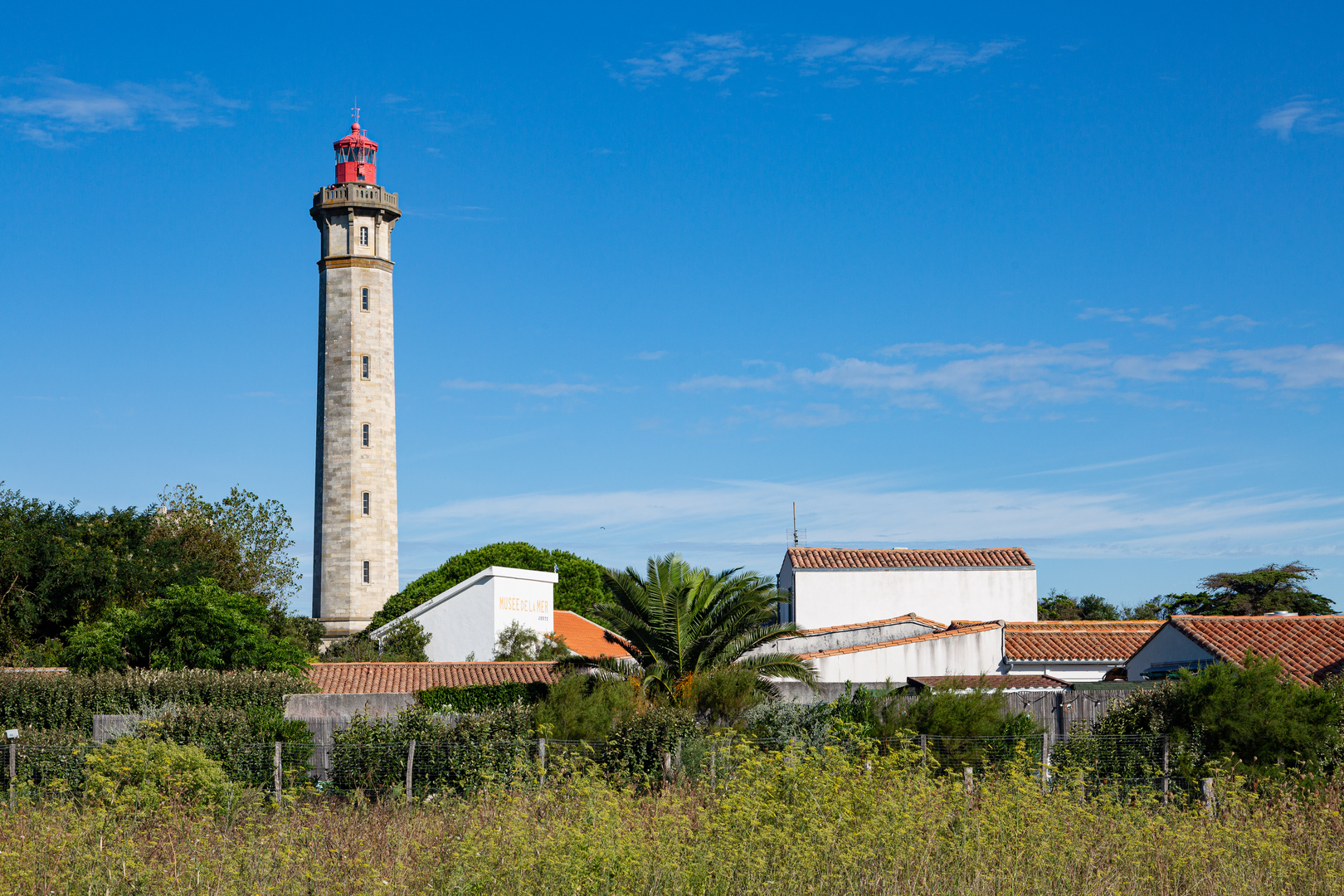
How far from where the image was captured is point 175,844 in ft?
30.6

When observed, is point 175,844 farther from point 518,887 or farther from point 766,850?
point 766,850

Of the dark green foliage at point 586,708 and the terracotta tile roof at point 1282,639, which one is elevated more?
the terracotta tile roof at point 1282,639

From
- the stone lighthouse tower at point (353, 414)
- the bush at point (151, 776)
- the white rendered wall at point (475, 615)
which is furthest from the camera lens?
the stone lighthouse tower at point (353, 414)

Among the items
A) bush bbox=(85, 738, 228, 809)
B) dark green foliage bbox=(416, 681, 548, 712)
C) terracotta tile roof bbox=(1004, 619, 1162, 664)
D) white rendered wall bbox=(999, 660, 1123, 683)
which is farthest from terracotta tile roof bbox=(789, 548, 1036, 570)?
bush bbox=(85, 738, 228, 809)

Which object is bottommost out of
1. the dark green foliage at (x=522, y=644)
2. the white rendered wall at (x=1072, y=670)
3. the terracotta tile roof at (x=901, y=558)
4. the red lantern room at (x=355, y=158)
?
the white rendered wall at (x=1072, y=670)

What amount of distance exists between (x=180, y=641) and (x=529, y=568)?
3169cm

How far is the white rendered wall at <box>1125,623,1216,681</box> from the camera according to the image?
2898 cm

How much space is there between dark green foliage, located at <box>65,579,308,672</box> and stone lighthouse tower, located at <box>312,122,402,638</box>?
22.6 m

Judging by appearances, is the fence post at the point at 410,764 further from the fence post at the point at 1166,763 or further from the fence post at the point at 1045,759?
the fence post at the point at 1166,763

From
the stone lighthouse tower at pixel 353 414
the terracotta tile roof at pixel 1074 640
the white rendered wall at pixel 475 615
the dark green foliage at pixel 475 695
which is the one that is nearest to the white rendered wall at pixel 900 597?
the terracotta tile roof at pixel 1074 640

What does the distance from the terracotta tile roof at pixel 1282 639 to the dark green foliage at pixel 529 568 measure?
1179 inches

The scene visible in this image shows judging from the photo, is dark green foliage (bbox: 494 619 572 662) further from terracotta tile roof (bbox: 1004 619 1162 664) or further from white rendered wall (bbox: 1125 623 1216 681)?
white rendered wall (bbox: 1125 623 1216 681)

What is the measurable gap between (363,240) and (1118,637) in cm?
3425

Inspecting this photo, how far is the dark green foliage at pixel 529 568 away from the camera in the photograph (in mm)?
54353
